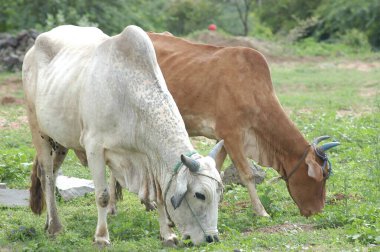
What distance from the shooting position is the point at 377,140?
10766 millimetres

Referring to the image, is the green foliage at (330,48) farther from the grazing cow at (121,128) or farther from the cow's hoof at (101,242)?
the cow's hoof at (101,242)

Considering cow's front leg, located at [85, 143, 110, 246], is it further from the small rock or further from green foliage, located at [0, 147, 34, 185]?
green foliage, located at [0, 147, 34, 185]

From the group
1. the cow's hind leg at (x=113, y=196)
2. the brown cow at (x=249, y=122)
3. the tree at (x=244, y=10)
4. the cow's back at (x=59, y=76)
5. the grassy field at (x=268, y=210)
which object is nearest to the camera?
the grassy field at (x=268, y=210)

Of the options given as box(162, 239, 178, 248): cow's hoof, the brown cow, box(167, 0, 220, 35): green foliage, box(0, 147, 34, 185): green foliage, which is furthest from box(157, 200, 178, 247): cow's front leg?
box(167, 0, 220, 35): green foliage

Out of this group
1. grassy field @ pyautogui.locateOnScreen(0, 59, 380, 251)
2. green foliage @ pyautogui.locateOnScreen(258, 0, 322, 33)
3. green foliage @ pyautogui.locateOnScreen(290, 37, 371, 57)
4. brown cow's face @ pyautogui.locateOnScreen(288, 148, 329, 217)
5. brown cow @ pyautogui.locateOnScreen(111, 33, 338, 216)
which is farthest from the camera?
green foliage @ pyautogui.locateOnScreen(258, 0, 322, 33)

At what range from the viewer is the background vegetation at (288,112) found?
22.8 feet

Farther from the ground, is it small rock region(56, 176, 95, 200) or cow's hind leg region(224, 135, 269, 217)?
cow's hind leg region(224, 135, 269, 217)

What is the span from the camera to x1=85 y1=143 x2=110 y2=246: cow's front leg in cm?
675

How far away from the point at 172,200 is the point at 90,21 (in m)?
16.3

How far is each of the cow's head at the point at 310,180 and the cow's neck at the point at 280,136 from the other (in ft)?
0.28

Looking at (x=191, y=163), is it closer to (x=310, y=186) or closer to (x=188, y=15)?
(x=310, y=186)

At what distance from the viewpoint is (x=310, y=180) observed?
26.5 feet

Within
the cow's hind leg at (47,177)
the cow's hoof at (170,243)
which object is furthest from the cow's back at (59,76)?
the cow's hoof at (170,243)

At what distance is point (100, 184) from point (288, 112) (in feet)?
25.7
